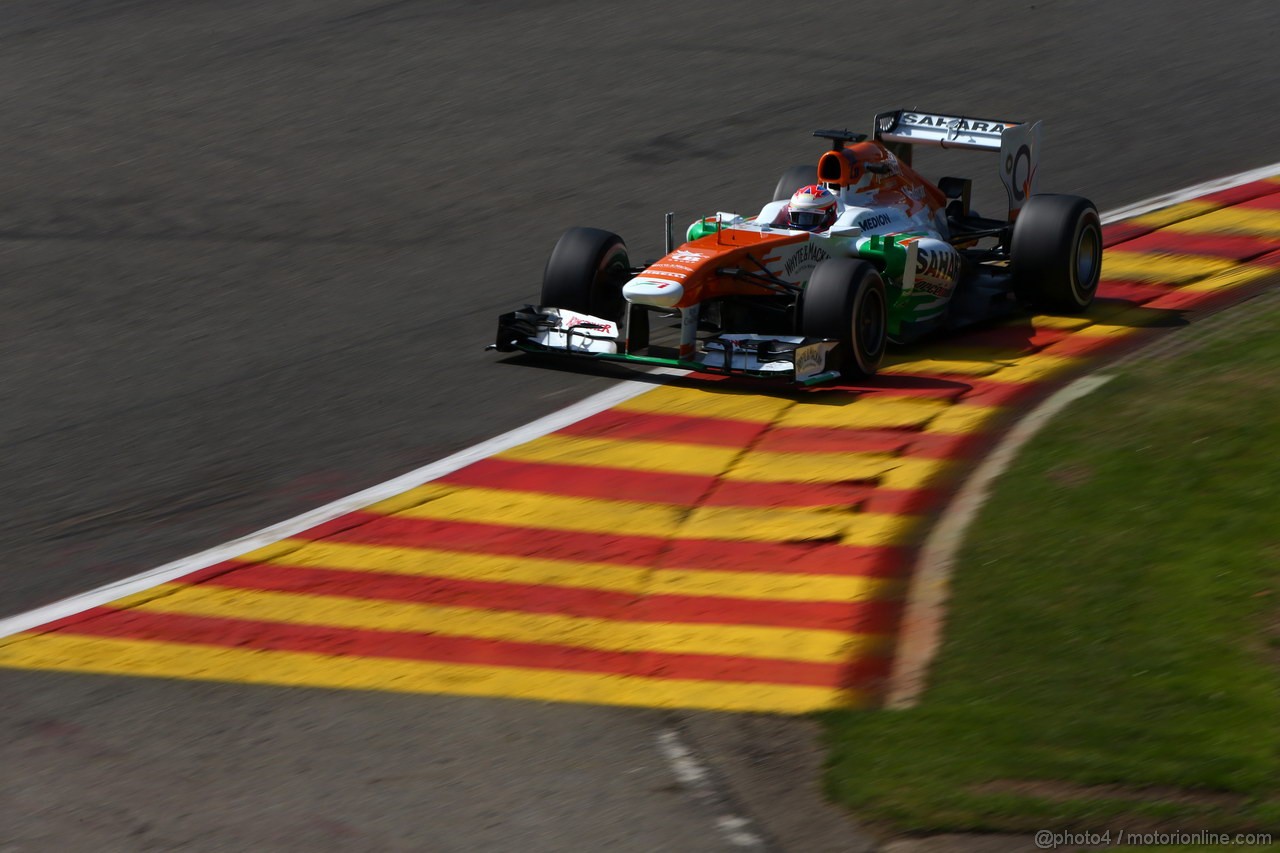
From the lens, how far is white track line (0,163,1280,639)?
875 centimetres

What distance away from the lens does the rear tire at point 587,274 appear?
40.4ft

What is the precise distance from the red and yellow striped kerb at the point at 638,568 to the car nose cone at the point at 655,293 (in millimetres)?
741

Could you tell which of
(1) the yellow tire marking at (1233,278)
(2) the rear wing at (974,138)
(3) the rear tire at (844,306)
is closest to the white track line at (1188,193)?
(1) the yellow tire marking at (1233,278)

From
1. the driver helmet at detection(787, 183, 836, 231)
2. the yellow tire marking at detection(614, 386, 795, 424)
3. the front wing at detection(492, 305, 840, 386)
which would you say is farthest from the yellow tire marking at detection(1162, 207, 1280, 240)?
the yellow tire marking at detection(614, 386, 795, 424)

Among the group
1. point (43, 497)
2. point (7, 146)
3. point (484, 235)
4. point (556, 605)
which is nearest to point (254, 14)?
point (7, 146)

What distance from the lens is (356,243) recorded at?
15438mm

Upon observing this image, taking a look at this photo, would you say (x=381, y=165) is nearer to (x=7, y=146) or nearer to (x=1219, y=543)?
(x=7, y=146)

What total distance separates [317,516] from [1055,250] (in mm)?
5822

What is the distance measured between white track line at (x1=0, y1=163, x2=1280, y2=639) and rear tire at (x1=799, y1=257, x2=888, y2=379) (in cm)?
132

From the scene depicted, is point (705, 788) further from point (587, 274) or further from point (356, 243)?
point (356, 243)

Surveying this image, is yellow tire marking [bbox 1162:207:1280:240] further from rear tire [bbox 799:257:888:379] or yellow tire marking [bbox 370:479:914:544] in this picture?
yellow tire marking [bbox 370:479:914:544]

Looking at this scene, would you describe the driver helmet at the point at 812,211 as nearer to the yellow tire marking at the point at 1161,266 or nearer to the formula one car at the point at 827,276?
the formula one car at the point at 827,276

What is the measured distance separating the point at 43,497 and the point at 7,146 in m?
9.99

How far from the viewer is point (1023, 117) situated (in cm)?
1864
